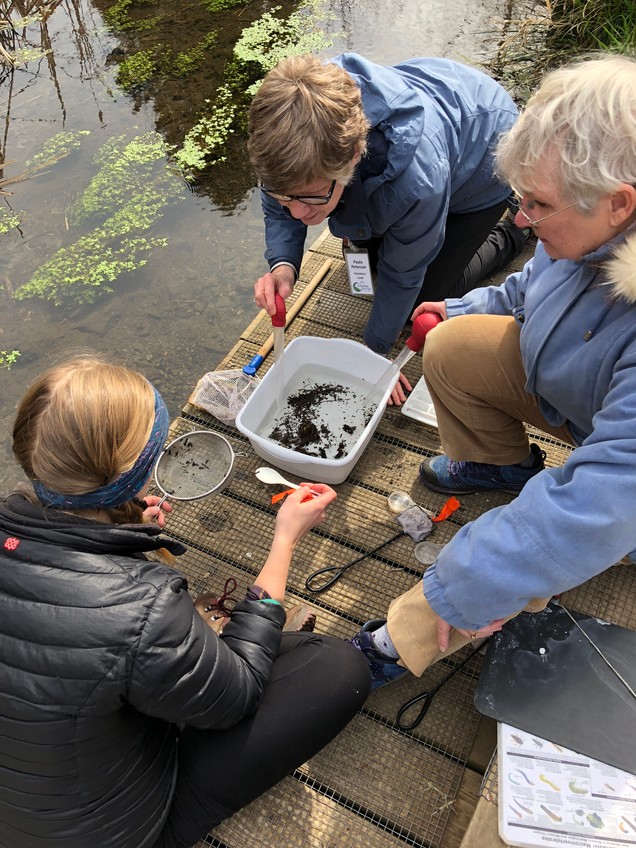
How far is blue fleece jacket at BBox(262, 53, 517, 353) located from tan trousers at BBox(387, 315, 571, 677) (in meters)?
0.37

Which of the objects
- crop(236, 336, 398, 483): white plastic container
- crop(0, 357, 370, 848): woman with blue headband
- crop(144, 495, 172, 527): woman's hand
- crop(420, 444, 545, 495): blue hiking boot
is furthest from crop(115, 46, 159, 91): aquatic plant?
crop(0, 357, 370, 848): woman with blue headband

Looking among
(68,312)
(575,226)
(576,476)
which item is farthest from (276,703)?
(68,312)

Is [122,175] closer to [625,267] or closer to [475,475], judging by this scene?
[475,475]

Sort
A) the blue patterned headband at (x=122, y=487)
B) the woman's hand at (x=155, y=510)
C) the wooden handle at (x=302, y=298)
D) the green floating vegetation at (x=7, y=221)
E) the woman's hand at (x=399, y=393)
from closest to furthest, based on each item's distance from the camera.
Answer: the blue patterned headband at (x=122, y=487)
the woman's hand at (x=155, y=510)
the woman's hand at (x=399, y=393)
the wooden handle at (x=302, y=298)
the green floating vegetation at (x=7, y=221)

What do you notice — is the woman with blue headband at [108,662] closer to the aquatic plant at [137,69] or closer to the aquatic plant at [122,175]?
the aquatic plant at [122,175]

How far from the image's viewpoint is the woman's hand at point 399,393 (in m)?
2.08

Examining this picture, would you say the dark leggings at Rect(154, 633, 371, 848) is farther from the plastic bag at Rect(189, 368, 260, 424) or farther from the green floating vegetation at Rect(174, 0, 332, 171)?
the green floating vegetation at Rect(174, 0, 332, 171)

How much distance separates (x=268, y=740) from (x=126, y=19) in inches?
201

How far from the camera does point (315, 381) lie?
2.19 metres

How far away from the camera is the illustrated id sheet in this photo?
3.84ft

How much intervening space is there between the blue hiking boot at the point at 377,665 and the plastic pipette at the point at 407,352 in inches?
33.9

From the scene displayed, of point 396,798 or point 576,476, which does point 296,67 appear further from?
point 396,798

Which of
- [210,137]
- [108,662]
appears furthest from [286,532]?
[210,137]

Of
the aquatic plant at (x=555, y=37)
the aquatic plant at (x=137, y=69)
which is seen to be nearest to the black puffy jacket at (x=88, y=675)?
the aquatic plant at (x=555, y=37)
